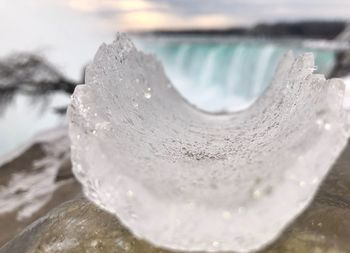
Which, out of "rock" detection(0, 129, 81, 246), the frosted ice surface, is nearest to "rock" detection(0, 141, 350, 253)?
the frosted ice surface

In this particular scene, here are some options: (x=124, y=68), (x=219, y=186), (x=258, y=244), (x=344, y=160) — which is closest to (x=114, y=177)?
(x=219, y=186)

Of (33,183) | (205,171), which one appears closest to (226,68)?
(33,183)

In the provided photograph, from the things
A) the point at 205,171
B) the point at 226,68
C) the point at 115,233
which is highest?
the point at 205,171

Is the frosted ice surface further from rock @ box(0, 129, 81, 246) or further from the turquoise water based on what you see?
the turquoise water

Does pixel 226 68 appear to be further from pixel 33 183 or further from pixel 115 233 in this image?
pixel 115 233

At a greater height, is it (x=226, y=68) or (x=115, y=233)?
(x=115, y=233)

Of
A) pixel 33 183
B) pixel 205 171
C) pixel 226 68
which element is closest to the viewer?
pixel 205 171

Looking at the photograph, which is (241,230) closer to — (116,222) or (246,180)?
(246,180)
